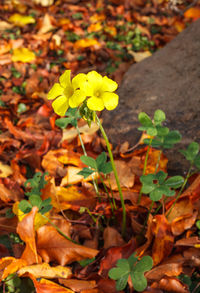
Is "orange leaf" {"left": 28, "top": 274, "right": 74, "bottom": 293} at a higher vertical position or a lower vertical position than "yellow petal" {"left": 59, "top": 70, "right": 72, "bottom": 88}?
lower

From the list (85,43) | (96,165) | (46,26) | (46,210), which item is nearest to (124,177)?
(96,165)

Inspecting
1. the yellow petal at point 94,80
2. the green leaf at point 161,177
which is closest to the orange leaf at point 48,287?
the green leaf at point 161,177

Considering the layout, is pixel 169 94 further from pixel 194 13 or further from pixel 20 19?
pixel 20 19

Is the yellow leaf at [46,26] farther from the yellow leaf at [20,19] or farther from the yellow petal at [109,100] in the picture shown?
the yellow petal at [109,100]

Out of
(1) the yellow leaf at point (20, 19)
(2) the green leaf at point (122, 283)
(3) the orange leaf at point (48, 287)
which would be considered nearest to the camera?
(2) the green leaf at point (122, 283)

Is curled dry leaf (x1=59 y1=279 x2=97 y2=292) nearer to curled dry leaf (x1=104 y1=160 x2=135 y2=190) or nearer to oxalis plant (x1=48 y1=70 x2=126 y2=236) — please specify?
curled dry leaf (x1=104 y1=160 x2=135 y2=190)

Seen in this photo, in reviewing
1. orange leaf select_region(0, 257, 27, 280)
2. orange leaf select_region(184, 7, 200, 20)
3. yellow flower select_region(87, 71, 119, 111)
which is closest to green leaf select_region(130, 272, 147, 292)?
orange leaf select_region(0, 257, 27, 280)
